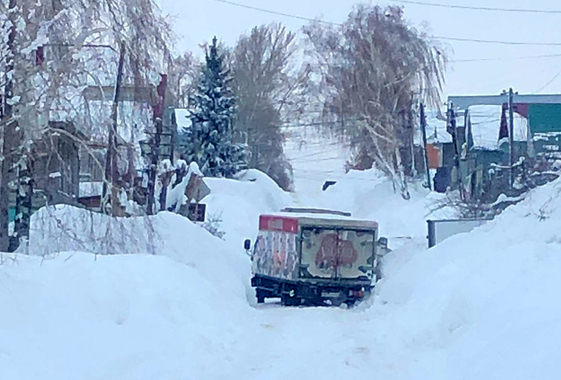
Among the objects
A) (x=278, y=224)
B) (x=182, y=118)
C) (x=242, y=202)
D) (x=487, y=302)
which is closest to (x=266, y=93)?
(x=182, y=118)

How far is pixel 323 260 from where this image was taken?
24984 millimetres

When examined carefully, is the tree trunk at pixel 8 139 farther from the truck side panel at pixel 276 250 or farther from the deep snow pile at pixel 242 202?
the deep snow pile at pixel 242 202

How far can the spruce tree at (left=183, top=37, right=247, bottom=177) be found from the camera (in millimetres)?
58062

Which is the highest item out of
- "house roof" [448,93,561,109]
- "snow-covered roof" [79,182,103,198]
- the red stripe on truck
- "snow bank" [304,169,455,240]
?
"house roof" [448,93,561,109]

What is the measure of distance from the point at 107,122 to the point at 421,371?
7.54 metres

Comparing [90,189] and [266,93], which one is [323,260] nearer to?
[90,189]

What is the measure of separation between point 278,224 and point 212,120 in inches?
1281

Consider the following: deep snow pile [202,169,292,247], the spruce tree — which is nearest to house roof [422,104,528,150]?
deep snow pile [202,169,292,247]

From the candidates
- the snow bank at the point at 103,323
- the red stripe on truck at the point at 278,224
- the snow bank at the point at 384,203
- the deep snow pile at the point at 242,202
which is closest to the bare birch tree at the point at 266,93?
the snow bank at the point at 384,203

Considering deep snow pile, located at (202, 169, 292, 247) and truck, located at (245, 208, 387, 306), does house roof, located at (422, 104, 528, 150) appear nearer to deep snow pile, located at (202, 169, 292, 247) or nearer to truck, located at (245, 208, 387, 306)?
deep snow pile, located at (202, 169, 292, 247)

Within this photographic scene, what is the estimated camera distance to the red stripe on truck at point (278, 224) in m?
25.0

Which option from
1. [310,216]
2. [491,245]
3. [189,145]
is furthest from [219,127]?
[491,245]

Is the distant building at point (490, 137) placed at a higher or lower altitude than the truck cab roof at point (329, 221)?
higher

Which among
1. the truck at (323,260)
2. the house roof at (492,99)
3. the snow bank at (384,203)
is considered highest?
the house roof at (492,99)
